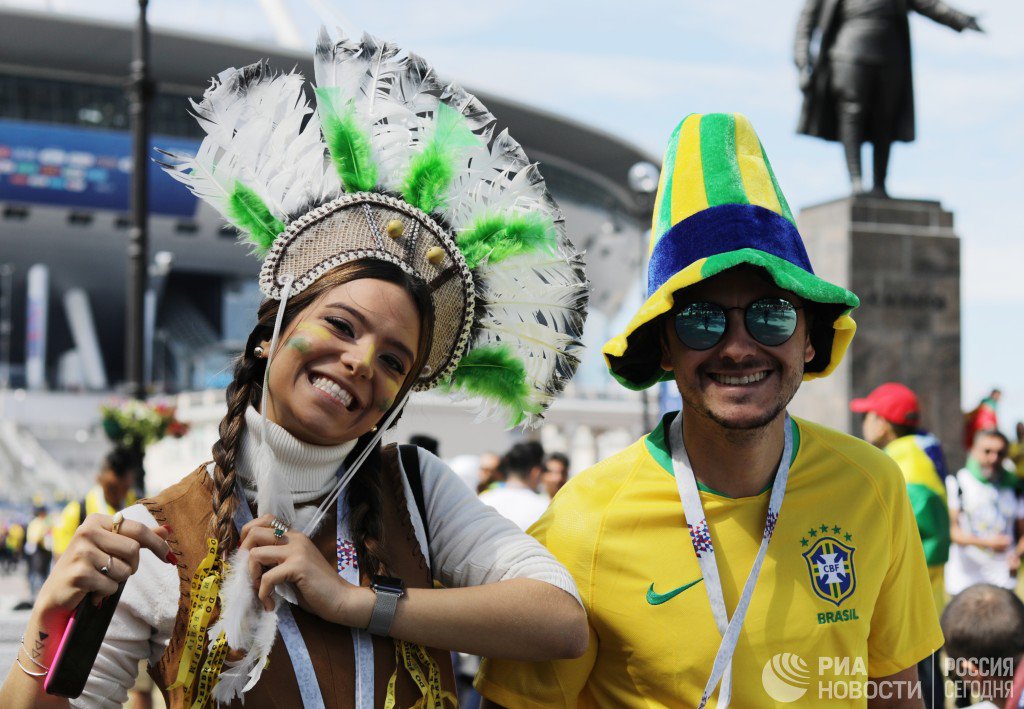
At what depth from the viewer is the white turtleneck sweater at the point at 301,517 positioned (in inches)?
84.1

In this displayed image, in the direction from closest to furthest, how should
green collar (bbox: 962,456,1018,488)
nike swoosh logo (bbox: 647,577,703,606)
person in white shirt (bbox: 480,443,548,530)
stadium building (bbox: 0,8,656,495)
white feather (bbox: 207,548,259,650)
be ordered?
1. white feather (bbox: 207,548,259,650)
2. nike swoosh logo (bbox: 647,577,703,606)
3. person in white shirt (bbox: 480,443,548,530)
4. green collar (bbox: 962,456,1018,488)
5. stadium building (bbox: 0,8,656,495)

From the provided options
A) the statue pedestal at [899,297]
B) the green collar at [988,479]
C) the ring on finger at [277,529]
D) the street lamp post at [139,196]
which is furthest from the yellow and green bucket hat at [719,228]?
the street lamp post at [139,196]

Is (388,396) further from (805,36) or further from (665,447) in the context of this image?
(805,36)

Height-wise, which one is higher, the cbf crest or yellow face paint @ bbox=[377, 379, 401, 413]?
yellow face paint @ bbox=[377, 379, 401, 413]

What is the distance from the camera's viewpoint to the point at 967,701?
406cm

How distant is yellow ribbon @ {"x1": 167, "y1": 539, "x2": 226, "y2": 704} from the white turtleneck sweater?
1.4 inches

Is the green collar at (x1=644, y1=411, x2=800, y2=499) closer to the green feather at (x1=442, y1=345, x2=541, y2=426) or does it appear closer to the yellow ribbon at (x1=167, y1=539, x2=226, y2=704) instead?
the green feather at (x1=442, y1=345, x2=541, y2=426)

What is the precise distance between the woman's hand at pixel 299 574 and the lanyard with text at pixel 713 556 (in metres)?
0.75

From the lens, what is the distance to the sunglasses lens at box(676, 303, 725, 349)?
266 cm

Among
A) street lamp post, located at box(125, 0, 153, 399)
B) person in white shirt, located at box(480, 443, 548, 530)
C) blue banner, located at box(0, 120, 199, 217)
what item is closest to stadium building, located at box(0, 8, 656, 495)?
blue banner, located at box(0, 120, 199, 217)

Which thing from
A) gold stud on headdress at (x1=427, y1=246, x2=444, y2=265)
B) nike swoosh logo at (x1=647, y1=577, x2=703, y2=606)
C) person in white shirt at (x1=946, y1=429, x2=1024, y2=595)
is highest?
gold stud on headdress at (x1=427, y1=246, x2=444, y2=265)

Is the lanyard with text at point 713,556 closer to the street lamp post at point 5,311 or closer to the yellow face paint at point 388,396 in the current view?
the yellow face paint at point 388,396

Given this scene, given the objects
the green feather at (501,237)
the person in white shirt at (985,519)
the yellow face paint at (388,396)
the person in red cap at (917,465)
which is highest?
the green feather at (501,237)

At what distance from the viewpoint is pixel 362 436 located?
2533 millimetres
